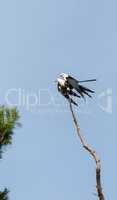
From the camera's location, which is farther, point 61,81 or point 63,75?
point 63,75

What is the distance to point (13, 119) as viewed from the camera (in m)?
25.1

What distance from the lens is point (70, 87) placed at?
15.3 m

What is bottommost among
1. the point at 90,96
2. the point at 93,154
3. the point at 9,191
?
the point at 9,191

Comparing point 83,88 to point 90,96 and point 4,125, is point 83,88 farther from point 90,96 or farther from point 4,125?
point 4,125

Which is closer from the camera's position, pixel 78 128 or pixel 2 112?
pixel 78 128

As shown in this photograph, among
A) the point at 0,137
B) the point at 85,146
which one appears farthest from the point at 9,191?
the point at 85,146

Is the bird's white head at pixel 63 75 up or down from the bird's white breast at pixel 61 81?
up

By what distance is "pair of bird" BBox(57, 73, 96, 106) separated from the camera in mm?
14977

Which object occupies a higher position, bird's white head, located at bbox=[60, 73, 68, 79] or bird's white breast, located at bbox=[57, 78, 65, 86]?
bird's white head, located at bbox=[60, 73, 68, 79]

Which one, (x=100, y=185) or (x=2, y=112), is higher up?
(x=2, y=112)

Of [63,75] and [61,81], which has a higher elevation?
[63,75]

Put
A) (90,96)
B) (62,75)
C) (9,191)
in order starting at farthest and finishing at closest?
(9,191), (62,75), (90,96)

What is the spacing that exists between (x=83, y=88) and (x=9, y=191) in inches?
391

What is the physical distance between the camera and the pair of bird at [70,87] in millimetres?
14977
